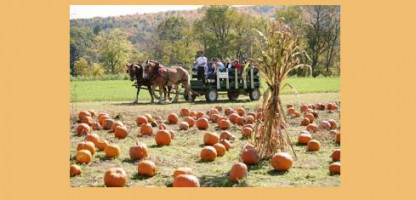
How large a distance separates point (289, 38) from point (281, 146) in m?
1.53

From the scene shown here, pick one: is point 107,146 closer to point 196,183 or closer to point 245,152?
point 245,152

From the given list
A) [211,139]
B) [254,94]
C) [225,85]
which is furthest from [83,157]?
[254,94]

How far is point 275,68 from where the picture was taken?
7312 millimetres

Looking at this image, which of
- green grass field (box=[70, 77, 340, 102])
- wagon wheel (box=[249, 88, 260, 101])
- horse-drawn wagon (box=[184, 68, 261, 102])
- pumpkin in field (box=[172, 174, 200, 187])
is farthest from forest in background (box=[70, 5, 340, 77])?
pumpkin in field (box=[172, 174, 200, 187])

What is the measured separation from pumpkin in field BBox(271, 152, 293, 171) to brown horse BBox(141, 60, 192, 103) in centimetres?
1289

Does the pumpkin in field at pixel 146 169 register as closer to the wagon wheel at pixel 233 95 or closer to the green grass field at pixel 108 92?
the green grass field at pixel 108 92

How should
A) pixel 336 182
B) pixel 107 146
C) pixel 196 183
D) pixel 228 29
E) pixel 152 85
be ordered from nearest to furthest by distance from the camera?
pixel 196 183, pixel 336 182, pixel 107 146, pixel 152 85, pixel 228 29

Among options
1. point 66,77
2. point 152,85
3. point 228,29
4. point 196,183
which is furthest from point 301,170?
point 228,29

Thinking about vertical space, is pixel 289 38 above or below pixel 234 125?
above

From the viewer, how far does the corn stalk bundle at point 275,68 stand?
729 centimetres

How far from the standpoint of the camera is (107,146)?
27.3 feet

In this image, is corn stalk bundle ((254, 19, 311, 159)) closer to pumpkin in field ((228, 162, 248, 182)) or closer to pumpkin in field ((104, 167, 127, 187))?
pumpkin in field ((228, 162, 248, 182))

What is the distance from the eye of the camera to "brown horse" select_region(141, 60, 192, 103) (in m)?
20.1

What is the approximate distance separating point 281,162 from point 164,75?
13.8 metres
